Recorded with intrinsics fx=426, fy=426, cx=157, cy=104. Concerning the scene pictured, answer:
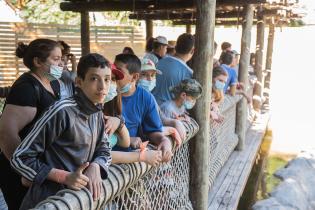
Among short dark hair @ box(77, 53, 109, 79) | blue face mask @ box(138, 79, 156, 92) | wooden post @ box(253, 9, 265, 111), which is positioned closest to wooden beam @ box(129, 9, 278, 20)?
wooden post @ box(253, 9, 265, 111)

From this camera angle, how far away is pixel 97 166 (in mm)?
1864

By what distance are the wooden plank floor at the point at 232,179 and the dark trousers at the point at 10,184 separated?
88.9 inches

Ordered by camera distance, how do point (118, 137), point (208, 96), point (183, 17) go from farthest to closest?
point (183, 17), point (208, 96), point (118, 137)

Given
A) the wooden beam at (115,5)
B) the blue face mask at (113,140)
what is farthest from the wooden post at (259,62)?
the blue face mask at (113,140)

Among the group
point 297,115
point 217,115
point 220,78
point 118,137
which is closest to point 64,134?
point 118,137

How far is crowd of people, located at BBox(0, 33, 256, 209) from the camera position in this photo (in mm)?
1807

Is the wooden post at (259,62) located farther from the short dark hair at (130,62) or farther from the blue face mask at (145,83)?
the short dark hair at (130,62)

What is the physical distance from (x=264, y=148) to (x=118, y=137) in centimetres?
910

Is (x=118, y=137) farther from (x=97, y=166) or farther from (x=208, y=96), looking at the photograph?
(x=208, y=96)

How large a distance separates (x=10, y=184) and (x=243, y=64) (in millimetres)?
4980

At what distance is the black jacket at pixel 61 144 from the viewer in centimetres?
177

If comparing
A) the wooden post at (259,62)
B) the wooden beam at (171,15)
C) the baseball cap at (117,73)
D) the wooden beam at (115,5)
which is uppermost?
the wooden beam at (115,5)

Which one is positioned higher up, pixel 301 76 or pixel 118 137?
pixel 118 137

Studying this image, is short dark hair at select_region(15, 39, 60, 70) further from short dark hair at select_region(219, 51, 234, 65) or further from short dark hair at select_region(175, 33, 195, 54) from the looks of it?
short dark hair at select_region(219, 51, 234, 65)
